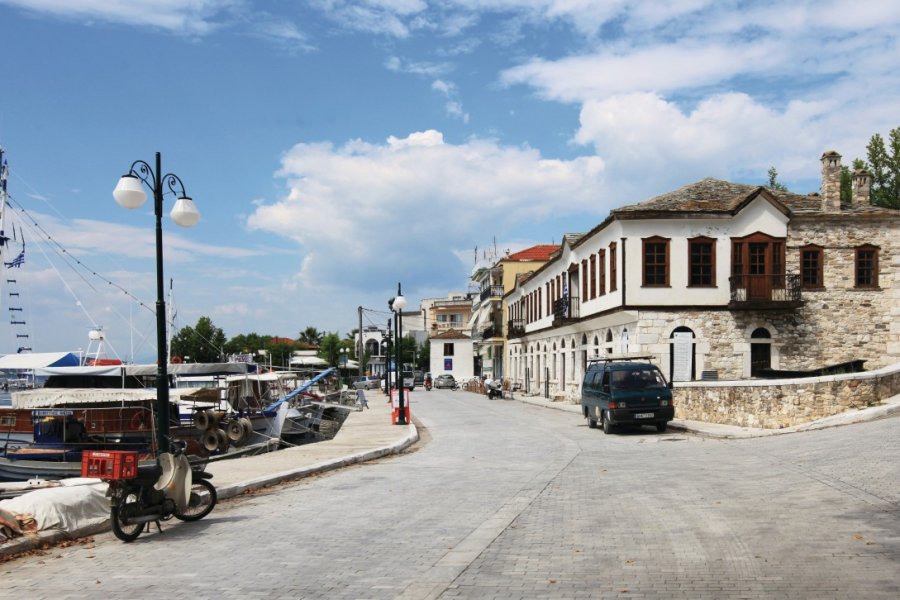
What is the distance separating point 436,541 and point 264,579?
215cm

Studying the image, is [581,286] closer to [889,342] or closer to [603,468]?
[889,342]

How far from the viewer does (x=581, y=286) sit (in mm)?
43312

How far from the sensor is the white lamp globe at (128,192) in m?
11.9

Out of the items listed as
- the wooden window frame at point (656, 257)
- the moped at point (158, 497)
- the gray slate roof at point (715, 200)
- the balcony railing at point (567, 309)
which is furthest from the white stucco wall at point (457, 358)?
the moped at point (158, 497)

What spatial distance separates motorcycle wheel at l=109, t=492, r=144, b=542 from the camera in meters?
9.02

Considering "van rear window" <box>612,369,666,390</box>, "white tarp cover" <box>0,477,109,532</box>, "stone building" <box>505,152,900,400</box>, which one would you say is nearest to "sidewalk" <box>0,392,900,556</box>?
"white tarp cover" <box>0,477,109,532</box>

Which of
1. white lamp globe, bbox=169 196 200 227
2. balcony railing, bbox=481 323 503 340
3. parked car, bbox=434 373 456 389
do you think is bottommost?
parked car, bbox=434 373 456 389

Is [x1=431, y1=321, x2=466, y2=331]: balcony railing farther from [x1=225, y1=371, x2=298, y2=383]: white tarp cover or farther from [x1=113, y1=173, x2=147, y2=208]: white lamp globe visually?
[x1=113, y1=173, x2=147, y2=208]: white lamp globe

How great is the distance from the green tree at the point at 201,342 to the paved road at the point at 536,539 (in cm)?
6768

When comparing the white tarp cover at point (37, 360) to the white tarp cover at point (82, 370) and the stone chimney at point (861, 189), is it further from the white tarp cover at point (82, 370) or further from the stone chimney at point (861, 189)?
the stone chimney at point (861, 189)

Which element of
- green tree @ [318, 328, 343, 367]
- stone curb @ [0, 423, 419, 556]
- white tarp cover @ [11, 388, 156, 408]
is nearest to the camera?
stone curb @ [0, 423, 419, 556]

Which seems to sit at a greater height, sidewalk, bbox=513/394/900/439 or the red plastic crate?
the red plastic crate

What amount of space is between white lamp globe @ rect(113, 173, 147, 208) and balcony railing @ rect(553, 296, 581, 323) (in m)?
33.5

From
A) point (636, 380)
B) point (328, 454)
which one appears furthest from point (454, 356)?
point (328, 454)
